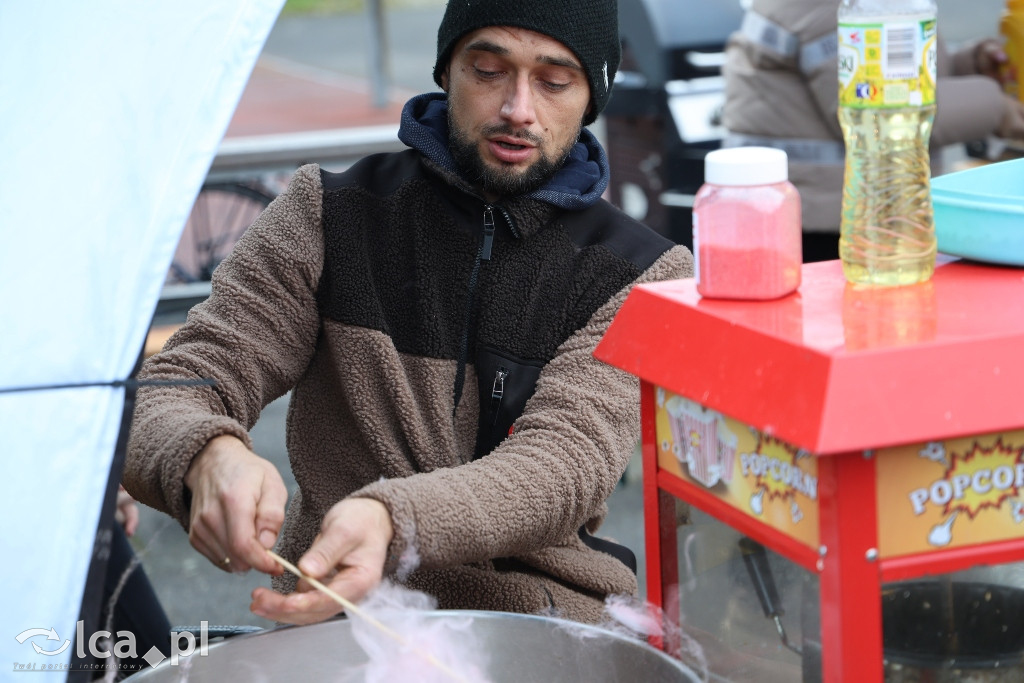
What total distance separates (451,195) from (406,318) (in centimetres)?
19

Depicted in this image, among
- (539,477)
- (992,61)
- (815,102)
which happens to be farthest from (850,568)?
(992,61)

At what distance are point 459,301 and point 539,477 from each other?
0.37 m

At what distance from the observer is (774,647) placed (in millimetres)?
1127

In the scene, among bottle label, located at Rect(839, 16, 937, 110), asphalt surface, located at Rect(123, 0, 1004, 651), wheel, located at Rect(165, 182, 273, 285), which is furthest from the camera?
wheel, located at Rect(165, 182, 273, 285)

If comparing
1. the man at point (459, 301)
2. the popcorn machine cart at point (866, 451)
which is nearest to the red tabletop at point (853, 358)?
the popcorn machine cart at point (866, 451)

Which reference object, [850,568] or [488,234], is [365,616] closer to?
[850,568]

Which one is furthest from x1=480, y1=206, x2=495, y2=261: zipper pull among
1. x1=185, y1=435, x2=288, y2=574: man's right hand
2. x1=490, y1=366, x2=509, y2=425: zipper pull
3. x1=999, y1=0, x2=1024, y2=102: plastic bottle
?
x1=999, y1=0, x2=1024, y2=102: plastic bottle

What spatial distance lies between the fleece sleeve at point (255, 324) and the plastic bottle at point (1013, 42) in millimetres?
2151

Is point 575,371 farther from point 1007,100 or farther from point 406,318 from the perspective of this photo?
point 1007,100

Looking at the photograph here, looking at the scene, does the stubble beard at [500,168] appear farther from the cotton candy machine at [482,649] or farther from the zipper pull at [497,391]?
the cotton candy machine at [482,649]

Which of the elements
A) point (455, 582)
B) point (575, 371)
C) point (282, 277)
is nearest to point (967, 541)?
point (575, 371)

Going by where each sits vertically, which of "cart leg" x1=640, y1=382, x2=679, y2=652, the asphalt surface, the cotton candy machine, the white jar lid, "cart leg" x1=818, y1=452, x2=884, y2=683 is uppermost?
the white jar lid

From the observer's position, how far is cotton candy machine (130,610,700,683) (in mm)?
1201

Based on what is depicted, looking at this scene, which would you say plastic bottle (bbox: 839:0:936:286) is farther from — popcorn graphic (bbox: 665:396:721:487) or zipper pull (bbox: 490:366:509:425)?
zipper pull (bbox: 490:366:509:425)
